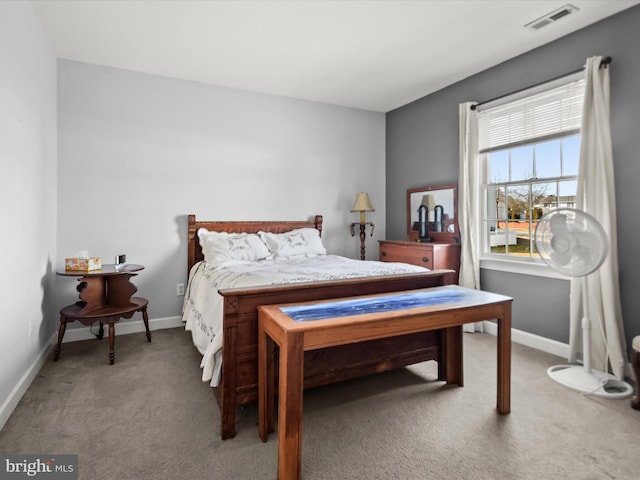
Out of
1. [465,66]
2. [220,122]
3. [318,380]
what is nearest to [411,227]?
[465,66]

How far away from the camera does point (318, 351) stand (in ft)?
6.66

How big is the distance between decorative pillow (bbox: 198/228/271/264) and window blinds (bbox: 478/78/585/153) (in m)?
2.49

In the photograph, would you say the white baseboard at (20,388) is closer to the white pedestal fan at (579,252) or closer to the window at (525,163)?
the white pedestal fan at (579,252)

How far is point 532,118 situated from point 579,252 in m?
1.54

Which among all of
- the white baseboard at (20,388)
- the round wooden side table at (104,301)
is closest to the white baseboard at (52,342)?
the white baseboard at (20,388)

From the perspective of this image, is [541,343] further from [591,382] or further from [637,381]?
[637,381]

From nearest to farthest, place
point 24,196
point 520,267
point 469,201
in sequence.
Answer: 1. point 24,196
2. point 520,267
3. point 469,201

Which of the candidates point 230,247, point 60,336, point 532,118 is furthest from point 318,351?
point 532,118

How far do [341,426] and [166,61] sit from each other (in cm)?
339

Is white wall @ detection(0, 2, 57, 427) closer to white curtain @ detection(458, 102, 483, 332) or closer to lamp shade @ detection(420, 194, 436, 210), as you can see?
white curtain @ detection(458, 102, 483, 332)

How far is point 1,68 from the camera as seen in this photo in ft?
6.33

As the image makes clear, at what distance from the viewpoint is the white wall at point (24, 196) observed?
1.98 metres

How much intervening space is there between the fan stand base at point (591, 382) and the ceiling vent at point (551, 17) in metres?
2.55

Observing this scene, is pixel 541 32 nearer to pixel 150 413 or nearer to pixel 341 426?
pixel 341 426
